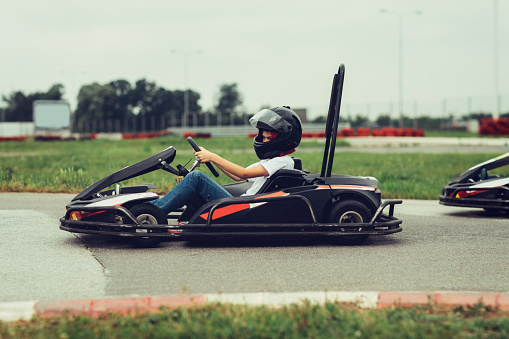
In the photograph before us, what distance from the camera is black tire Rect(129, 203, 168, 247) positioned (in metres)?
5.29

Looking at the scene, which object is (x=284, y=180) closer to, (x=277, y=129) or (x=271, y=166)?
(x=271, y=166)

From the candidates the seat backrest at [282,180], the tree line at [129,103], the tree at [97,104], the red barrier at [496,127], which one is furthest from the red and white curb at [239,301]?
the tree at [97,104]

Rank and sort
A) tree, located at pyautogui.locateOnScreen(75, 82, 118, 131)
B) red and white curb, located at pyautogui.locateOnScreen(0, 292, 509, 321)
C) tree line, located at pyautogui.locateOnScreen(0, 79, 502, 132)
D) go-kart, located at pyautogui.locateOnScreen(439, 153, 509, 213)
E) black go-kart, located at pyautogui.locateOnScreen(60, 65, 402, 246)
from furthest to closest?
tree, located at pyautogui.locateOnScreen(75, 82, 118, 131), tree line, located at pyautogui.locateOnScreen(0, 79, 502, 132), go-kart, located at pyautogui.locateOnScreen(439, 153, 509, 213), black go-kart, located at pyautogui.locateOnScreen(60, 65, 402, 246), red and white curb, located at pyautogui.locateOnScreen(0, 292, 509, 321)

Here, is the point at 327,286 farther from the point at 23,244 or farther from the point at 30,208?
the point at 30,208

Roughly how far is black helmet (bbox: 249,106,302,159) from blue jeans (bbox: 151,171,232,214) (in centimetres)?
56

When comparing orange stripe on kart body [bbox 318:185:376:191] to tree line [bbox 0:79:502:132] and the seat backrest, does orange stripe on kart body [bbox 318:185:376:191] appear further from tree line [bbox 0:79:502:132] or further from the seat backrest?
tree line [bbox 0:79:502:132]

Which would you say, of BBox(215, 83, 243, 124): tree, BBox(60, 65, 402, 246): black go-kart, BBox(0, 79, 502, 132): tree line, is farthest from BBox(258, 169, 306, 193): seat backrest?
BBox(215, 83, 243, 124): tree

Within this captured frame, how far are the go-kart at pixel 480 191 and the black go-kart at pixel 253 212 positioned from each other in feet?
6.82

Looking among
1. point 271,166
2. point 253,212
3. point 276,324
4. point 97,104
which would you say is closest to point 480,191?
point 271,166

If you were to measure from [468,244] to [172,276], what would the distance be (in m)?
3.01

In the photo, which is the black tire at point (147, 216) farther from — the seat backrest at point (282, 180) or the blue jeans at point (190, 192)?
the seat backrest at point (282, 180)

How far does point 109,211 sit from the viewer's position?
17.3 feet

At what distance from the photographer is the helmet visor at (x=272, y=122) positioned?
5.48 meters

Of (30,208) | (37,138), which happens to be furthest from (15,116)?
(30,208)
